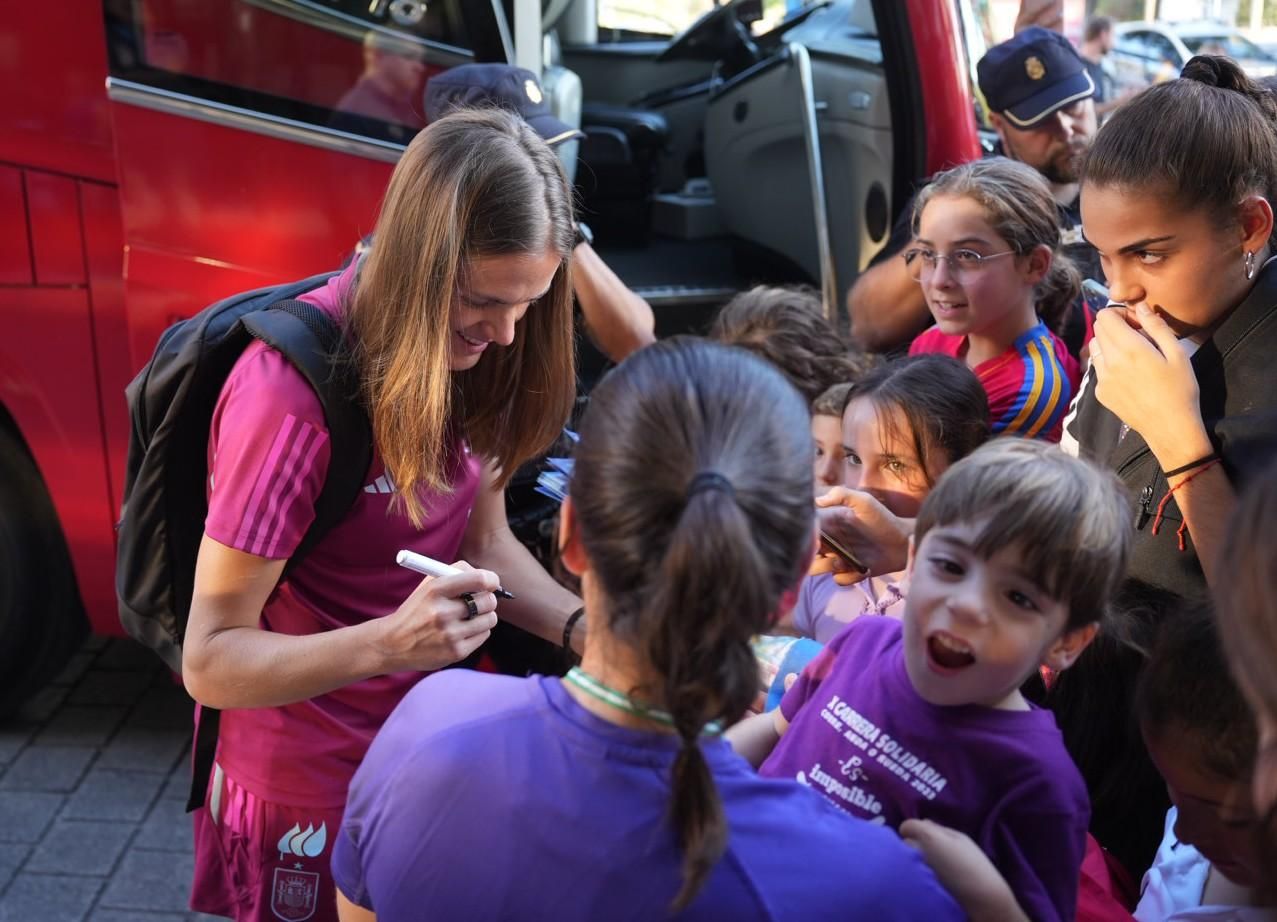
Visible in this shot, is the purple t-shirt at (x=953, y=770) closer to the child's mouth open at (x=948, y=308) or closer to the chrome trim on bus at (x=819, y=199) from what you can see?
the child's mouth open at (x=948, y=308)

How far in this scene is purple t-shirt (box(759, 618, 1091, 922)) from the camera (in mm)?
1348

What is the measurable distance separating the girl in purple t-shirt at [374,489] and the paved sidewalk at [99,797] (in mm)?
1104

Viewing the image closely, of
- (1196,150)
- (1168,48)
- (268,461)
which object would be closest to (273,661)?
(268,461)

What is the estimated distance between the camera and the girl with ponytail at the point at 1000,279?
2492 mm

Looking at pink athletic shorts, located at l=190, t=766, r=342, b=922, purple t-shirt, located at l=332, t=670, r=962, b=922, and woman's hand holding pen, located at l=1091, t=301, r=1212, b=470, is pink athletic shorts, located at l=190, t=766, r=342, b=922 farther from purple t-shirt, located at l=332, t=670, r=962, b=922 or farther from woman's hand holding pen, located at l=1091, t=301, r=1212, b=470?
woman's hand holding pen, located at l=1091, t=301, r=1212, b=470

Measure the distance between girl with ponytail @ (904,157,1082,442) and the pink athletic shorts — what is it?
151cm

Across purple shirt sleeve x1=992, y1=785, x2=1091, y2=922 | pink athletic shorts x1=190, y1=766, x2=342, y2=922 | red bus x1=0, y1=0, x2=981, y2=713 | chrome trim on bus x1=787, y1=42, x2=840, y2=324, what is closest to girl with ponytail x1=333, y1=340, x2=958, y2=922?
purple shirt sleeve x1=992, y1=785, x2=1091, y2=922

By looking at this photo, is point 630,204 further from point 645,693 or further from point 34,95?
point 645,693

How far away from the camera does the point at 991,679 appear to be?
4.60 ft

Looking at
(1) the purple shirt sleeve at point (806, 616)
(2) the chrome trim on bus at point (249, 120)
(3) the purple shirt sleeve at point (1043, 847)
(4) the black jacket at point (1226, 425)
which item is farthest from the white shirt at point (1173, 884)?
(2) the chrome trim on bus at point (249, 120)

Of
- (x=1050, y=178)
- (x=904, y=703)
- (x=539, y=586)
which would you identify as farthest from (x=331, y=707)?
(x=1050, y=178)

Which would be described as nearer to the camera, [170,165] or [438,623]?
[438,623]

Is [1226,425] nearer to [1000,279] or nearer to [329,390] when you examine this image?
[1000,279]

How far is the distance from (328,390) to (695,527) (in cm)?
79
